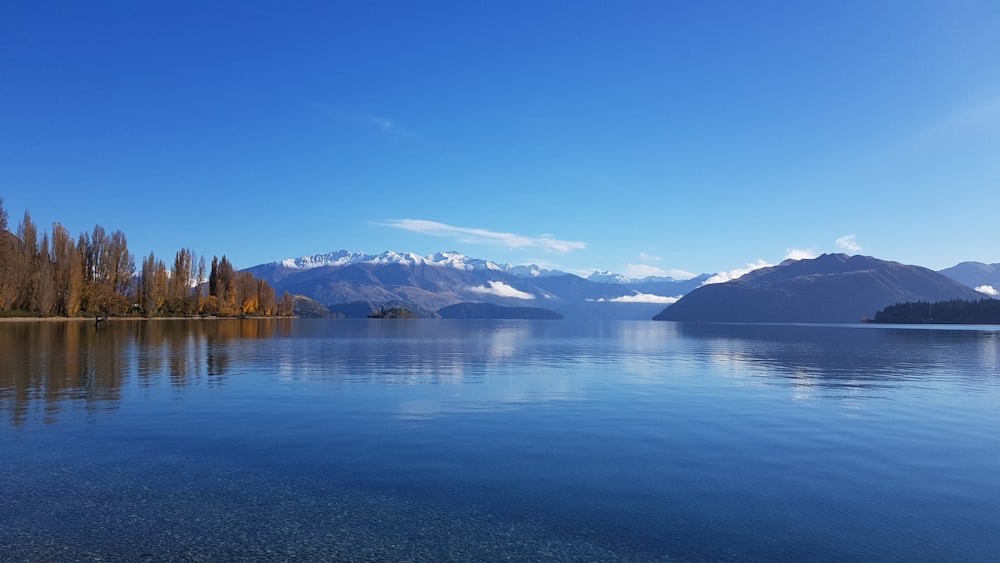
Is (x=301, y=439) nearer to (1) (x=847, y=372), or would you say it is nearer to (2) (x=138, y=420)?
(2) (x=138, y=420)

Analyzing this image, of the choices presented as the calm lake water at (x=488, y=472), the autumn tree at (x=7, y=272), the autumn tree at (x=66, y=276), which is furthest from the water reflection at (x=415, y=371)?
the autumn tree at (x=66, y=276)

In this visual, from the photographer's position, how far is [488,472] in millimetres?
18172

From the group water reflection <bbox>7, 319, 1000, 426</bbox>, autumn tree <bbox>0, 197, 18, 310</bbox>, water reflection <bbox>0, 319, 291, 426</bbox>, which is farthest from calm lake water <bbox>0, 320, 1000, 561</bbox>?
autumn tree <bbox>0, 197, 18, 310</bbox>

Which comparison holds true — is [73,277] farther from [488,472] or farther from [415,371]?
[488,472]

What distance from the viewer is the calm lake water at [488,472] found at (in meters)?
12.7

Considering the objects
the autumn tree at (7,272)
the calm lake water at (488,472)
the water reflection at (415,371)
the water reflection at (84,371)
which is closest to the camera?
the calm lake water at (488,472)

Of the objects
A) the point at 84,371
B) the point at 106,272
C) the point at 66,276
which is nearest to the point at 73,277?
the point at 66,276

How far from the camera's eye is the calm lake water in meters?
12.7

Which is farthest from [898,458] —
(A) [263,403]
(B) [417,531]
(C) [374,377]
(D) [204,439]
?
(C) [374,377]

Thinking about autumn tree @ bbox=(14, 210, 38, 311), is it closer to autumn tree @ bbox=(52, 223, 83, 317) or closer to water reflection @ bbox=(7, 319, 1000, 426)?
autumn tree @ bbox=(52, 223, 83, 317)

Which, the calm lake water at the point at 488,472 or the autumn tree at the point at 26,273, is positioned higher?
the autumn tree at the point at 26,273

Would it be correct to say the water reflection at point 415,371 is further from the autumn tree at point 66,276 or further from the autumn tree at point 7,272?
the autumn tree at point 66,276

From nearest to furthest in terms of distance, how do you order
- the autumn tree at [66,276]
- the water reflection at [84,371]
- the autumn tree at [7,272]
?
the water reflection at [84,371] → the autumn tree at [7,272] → the autumn tree at [66,276]

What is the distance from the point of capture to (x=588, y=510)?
14852 mm
